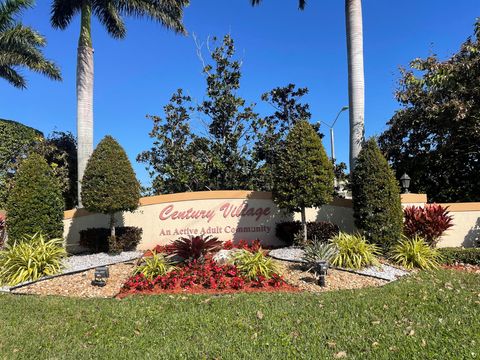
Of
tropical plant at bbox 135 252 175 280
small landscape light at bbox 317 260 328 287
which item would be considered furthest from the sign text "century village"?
small landscape light at bbox 317 260 328 287

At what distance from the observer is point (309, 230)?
32.2 feet

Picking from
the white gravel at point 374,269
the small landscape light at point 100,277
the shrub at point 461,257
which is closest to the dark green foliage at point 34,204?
the small landscape light at point 100,277

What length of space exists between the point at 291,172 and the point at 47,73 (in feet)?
38.8

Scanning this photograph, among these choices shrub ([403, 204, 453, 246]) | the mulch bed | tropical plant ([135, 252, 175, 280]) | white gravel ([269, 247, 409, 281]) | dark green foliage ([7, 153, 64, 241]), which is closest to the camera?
tropical plant ([135, 252, 175, 280])

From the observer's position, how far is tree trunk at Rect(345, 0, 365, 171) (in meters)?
10.8

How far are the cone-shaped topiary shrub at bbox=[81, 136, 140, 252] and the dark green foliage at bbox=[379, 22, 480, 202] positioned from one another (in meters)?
8.93

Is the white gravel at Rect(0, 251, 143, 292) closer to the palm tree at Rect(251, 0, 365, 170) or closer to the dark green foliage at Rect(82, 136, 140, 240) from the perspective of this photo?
the dark green foliage at Rect(82, 136, 140, 240)

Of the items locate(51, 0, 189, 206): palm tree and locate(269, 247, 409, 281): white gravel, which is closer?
locate(269, 247, 409, 281): white gravel

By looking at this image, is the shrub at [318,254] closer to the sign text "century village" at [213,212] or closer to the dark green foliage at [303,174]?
the dark green foliage at [303,174]

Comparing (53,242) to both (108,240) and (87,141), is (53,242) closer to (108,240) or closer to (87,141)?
(108,240)

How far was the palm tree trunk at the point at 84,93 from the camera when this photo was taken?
12.2 m

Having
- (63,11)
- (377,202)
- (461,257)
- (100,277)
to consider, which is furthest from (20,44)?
(461,257)

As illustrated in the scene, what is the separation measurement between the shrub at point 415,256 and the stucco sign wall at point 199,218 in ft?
11.5

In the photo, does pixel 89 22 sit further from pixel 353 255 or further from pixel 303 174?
pixel 353 255
